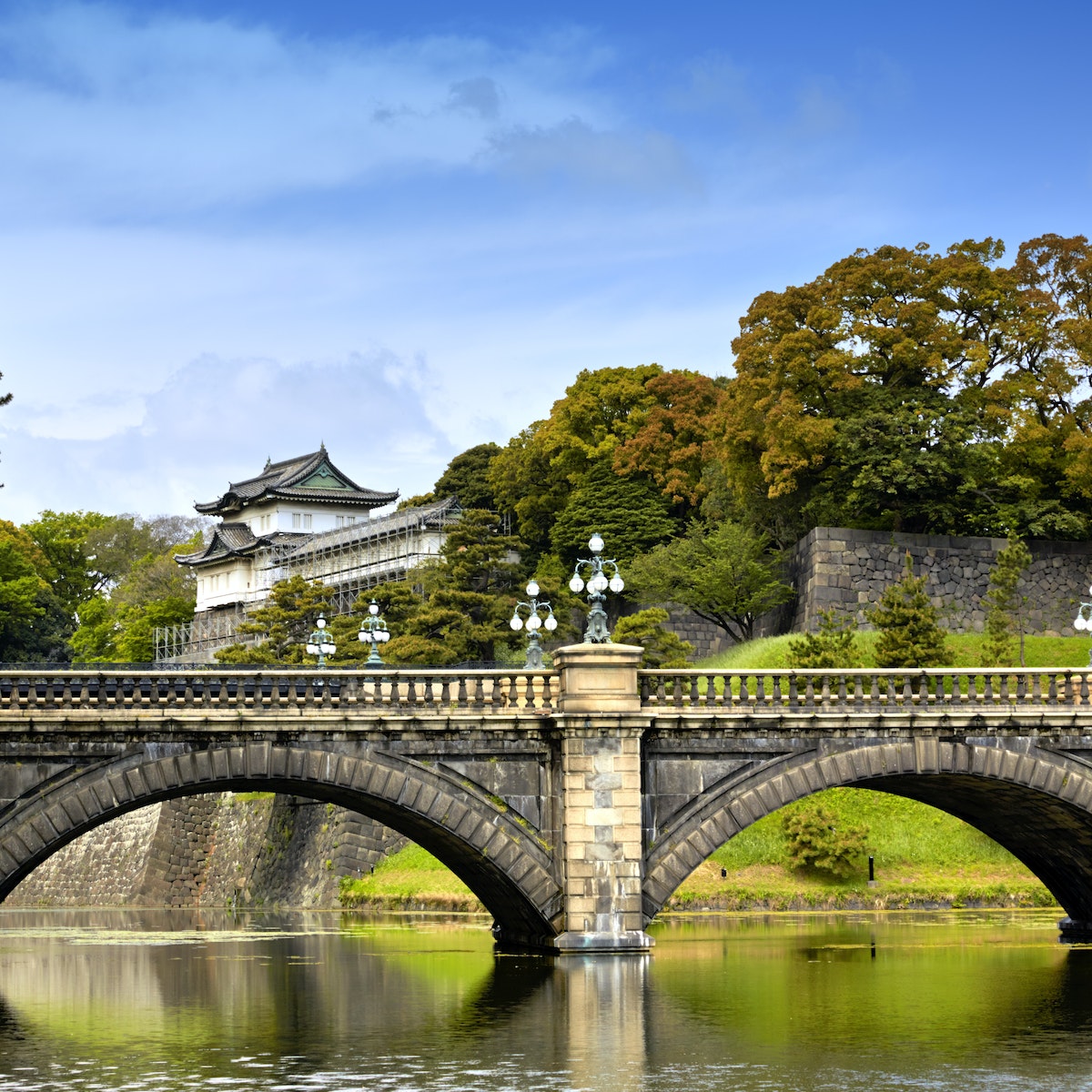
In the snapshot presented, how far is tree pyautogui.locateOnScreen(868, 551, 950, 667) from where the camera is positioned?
2042 inches

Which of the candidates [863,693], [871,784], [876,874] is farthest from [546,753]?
[876,874]

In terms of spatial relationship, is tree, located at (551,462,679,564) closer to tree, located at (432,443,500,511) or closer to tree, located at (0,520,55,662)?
tree, located at (432,443,500,511)

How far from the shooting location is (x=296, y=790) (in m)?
35.4

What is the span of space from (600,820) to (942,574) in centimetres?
3325

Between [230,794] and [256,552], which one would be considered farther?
[256,552]

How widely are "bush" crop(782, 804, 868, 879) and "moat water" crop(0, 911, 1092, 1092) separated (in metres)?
6.52

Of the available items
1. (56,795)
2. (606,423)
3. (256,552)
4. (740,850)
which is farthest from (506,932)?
(256,552)

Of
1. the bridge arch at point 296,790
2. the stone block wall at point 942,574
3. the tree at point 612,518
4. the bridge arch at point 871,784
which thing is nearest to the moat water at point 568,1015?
the bridge arch at point 296,790

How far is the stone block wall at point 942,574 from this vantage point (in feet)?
209

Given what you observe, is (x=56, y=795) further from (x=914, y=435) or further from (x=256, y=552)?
(x=256, y=552)

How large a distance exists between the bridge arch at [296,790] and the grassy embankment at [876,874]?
55.5 feet

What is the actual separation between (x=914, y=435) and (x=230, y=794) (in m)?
29.6

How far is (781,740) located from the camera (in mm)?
34875

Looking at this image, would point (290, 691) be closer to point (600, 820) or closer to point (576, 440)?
point (600, 820)
